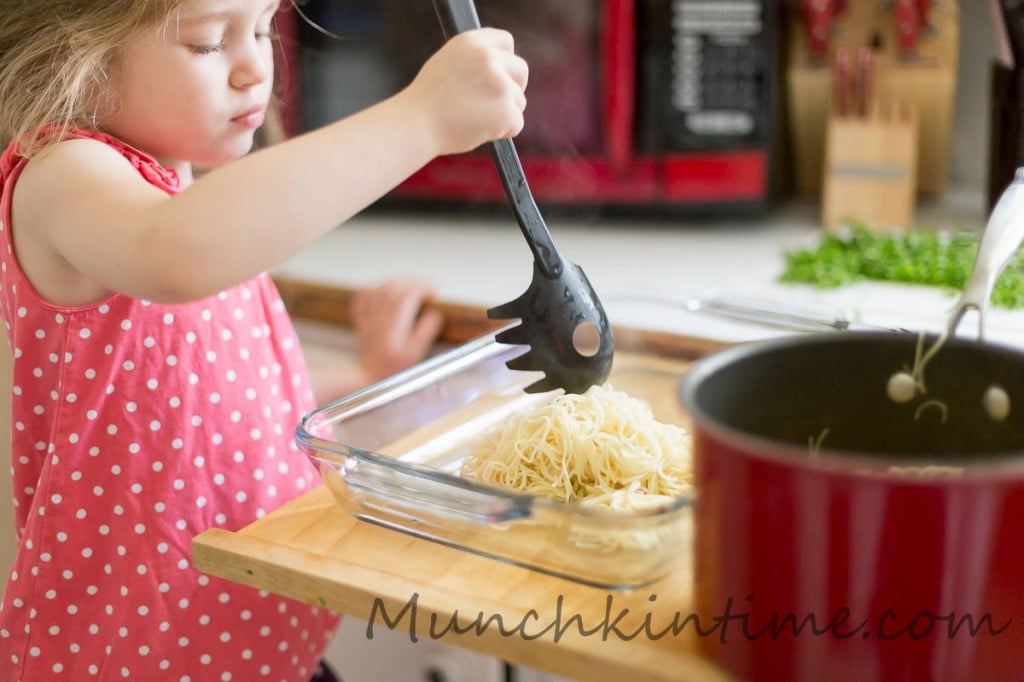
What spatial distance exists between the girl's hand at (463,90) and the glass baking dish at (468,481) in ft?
0.67

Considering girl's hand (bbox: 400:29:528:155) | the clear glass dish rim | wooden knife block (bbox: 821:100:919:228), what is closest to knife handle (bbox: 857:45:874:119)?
A: wooden knife block (bbox: 821:100:919:228)

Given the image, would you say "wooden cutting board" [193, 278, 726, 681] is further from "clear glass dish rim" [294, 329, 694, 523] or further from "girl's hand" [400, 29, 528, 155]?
"girl's hand" [400, 29, 528, 155]

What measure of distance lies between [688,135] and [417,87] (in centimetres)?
84

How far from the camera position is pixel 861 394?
595 mm

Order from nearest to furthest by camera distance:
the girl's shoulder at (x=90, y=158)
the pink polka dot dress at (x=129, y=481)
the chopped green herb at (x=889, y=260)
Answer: the girl's shoulder at (x=90, y=158)
the pink polka dot dress at (x=129, y=481)
the chopped green herb at (x=889, y=260)

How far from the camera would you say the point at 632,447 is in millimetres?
716

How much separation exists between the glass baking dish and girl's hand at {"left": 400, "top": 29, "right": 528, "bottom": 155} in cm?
20

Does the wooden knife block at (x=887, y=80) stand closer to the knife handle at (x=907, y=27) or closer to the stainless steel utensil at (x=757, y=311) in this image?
the knife handle at (x=907, y=27)

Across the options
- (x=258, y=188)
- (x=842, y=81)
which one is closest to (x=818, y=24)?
(x=842, y=81)

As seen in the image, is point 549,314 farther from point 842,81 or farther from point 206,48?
point 842,81

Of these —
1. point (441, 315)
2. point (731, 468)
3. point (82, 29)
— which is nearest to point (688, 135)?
point (441, 315)

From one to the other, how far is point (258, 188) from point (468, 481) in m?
0.20

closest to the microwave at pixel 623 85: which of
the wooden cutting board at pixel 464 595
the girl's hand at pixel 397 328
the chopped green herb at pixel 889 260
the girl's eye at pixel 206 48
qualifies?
the chopped green herb at pixel 889 260

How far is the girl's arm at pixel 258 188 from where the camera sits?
60 cm
